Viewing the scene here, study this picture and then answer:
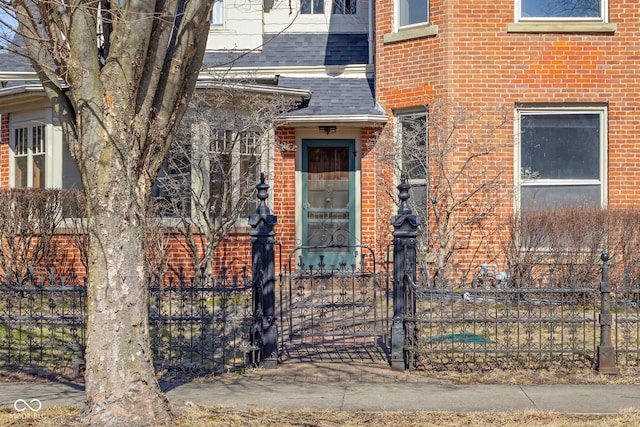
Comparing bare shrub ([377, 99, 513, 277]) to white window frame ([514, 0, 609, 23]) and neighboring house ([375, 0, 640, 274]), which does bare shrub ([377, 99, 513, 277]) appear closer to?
neighboring house ([375, 0, 640, 274])

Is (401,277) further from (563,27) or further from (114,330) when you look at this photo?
(563,27)

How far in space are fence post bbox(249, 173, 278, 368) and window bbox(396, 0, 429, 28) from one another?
651 centimetres

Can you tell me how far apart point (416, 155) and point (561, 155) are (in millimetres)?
2324

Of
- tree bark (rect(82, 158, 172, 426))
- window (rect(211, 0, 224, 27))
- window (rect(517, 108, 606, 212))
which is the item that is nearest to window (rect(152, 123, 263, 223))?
window (rect(211, 0, 224, 27))

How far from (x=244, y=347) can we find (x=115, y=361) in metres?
2.52

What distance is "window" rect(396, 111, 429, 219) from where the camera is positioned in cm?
1311

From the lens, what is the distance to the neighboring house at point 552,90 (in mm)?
13000

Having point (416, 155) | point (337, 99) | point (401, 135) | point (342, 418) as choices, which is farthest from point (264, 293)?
point (337, 99)

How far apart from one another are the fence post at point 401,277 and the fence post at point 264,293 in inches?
48.6

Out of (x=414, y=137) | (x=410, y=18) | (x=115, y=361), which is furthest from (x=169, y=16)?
(x=410, y=18)

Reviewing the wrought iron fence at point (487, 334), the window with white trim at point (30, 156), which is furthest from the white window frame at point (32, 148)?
the wrought iron fence at point (487, 334)

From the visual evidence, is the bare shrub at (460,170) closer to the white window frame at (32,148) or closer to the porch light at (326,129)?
the porch light at (326,129)

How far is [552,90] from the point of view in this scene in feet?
42.9

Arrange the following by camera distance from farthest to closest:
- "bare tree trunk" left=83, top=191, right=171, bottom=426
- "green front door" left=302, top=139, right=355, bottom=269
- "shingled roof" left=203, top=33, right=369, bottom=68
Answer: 1. "shingled roof" left=203, top=33, right=369, bottom=68
2. "green front door" left=302, top=139, right=355, bottom=269
3. "bare tree trunk" left=83, top=191, right=171, bottom=426
